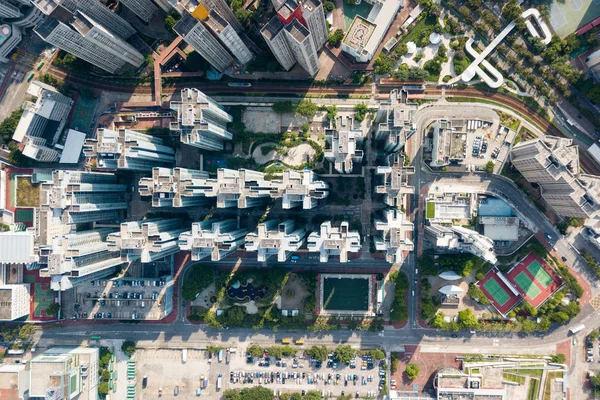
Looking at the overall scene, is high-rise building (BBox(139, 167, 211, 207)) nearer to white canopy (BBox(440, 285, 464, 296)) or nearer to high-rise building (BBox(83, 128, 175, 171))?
high-rise building (BBox(83, 128, 175, 171))

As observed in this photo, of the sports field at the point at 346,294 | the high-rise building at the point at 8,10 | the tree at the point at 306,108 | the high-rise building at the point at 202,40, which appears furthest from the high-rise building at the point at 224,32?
the sports field at the point at 346,294

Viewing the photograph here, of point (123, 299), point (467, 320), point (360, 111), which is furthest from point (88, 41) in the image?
point (467, 320)

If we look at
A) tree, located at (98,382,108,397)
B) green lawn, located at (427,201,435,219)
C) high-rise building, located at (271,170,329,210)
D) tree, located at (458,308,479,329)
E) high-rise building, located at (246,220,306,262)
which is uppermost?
high-rise building, located at (271,170,329,210)

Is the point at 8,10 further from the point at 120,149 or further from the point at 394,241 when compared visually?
the point at 394,241

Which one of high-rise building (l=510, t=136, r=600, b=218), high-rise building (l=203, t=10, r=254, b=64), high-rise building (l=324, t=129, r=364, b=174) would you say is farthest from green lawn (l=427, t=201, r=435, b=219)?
high-rise building (l=203, t=10, r=254, b=64)

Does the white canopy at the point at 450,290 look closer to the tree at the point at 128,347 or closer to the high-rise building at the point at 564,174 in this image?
the high-rise building at the point at 564,174

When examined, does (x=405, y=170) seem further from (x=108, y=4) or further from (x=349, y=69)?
(x=108, y=4)
